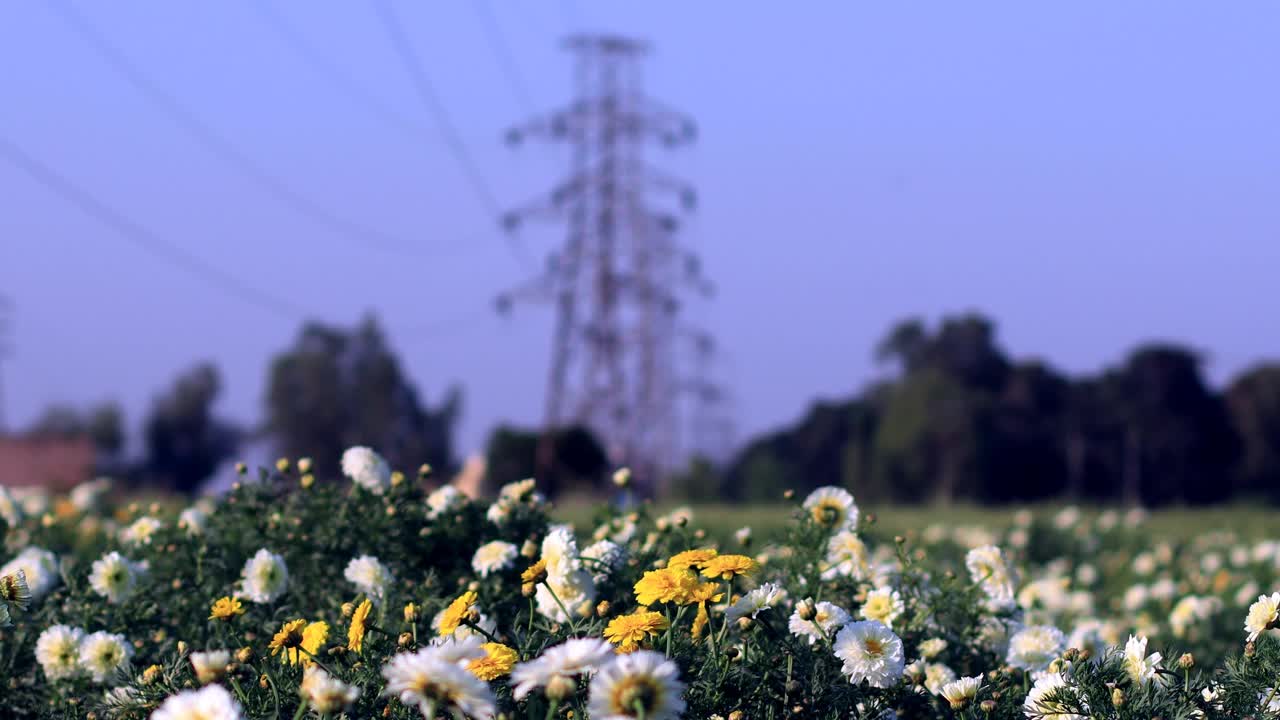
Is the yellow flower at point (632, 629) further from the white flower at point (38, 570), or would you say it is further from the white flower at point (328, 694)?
the white flower at point (38, 570)

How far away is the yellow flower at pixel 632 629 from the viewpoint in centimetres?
282

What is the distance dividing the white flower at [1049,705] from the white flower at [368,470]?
2291mm

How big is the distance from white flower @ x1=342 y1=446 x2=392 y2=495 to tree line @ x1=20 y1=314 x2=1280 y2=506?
128 feet

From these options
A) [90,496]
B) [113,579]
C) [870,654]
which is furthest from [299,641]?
[90,496]

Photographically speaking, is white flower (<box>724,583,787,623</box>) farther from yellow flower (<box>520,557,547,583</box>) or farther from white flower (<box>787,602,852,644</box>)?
yellow flower (<box>520,557,547,583</box>)

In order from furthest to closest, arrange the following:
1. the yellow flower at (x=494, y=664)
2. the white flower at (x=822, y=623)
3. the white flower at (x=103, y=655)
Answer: the white flower at (x=103, y=655) → the white flower at (x=822, y=623) → the yellow flower at (x=494, y=664)

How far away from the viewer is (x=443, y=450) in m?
62.6

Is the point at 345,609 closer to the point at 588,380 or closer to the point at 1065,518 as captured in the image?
the point at 1065,518

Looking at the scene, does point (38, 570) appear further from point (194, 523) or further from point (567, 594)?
point (567, 594)

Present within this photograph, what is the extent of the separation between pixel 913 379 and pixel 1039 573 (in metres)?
44.7

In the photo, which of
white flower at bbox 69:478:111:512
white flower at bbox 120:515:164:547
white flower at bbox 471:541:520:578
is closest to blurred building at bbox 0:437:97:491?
white flower at bbox 69:478:111:512

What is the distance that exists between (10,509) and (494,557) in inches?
104

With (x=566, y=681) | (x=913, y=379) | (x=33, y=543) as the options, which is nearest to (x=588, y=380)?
(x=33, y=543)

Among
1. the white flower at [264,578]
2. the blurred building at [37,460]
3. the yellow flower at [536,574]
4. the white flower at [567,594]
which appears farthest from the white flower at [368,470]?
the blurred building at [37,460]
